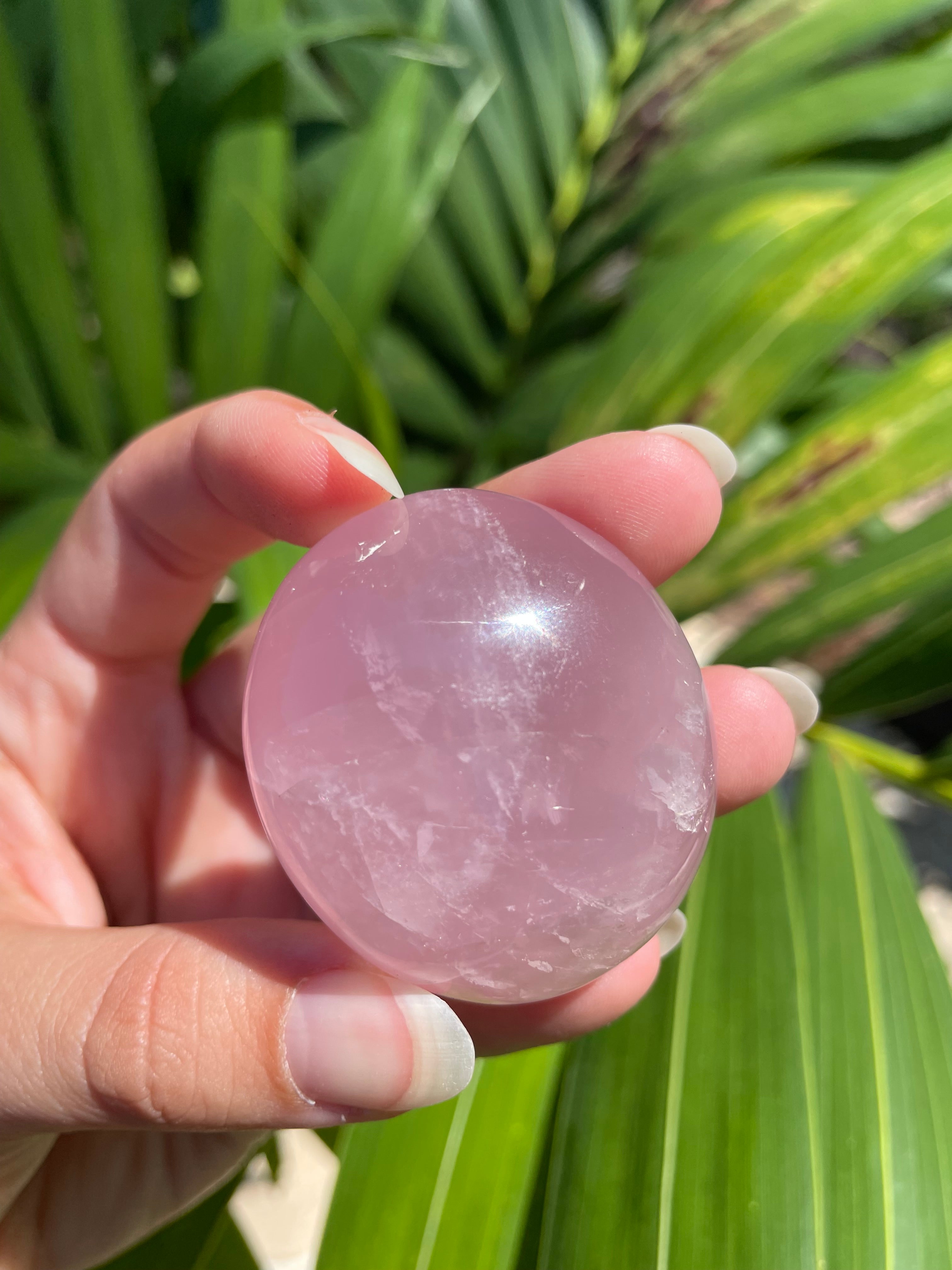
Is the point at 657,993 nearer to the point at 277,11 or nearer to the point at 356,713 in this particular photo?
the point at 356,713

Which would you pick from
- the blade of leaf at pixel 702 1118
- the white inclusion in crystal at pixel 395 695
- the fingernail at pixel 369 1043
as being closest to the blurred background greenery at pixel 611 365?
the blade of leaf at pixel 702 1118

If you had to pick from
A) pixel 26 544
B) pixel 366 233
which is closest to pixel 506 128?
pixel 366 233

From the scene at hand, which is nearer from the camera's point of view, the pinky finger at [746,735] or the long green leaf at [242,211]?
the pinky finger at [746,735]

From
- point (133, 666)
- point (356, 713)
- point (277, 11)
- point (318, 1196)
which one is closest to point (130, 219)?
point (277, 11)

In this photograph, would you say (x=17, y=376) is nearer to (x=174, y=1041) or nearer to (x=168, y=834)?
(x=168, y=834)

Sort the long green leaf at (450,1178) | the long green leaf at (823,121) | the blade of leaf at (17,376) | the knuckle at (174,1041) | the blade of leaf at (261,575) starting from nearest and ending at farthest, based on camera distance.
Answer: the knuckle at (174,1041)
the long green leaf at (450,1178)
the blade of leaf at (261,575)
the blade of leaf at (17,376)
the long green leaf at (823,121)

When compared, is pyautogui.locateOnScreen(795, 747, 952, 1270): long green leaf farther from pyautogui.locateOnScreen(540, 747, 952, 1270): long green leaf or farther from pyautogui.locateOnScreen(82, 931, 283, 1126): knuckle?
pyautogui.locateOnScreen(82, 931, 283, 1126): knuckle

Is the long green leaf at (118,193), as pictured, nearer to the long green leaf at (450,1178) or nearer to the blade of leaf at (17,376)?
the blade of leaf at (17,376)
